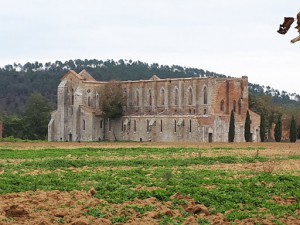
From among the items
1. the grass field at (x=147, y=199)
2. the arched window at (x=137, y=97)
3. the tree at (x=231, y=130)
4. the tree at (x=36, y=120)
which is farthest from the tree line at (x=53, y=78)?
the grass field at (x=147, y=199)

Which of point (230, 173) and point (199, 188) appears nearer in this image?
point (199, 188)

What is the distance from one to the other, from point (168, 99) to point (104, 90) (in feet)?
27.7

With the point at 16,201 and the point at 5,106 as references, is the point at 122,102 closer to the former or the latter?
the point at 5,106

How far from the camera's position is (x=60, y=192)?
57.9ft

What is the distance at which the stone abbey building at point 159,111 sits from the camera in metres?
83.4

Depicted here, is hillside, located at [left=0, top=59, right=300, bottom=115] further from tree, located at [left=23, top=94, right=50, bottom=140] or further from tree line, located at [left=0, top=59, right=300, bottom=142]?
tree, located at [left=23, top=94, right=50, bottom=140]

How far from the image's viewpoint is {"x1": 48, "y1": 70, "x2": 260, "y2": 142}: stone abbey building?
274 ft

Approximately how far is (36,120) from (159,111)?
21.7 meters

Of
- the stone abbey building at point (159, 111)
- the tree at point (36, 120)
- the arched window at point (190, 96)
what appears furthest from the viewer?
the tree at point (36, 120)

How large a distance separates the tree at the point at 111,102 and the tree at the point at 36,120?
15.4m

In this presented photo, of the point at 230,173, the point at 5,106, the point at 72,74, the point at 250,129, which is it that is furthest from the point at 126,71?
the point at 230,173

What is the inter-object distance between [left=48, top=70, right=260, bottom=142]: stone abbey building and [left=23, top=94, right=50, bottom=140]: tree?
9091mm

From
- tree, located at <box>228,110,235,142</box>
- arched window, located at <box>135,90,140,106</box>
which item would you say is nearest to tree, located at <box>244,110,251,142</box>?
tree, located at <box>228,110,235,142</box>

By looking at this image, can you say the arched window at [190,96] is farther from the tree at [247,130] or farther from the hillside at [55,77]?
the hillside at [55,77]
